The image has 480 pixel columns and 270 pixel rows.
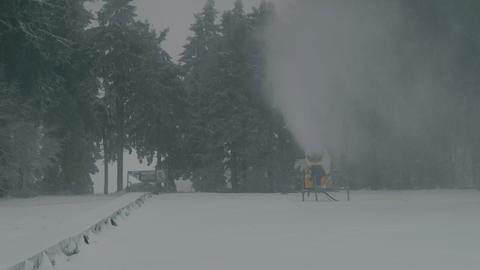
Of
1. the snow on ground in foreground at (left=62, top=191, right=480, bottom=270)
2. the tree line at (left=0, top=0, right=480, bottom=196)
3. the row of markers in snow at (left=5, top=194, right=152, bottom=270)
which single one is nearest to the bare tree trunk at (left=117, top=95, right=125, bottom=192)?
the tree line at (left=0, top=0, right=480, bottom=196)

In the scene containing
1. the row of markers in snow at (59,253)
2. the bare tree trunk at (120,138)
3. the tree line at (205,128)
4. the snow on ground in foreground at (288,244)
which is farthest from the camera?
the bare tree trunk at (120,138)

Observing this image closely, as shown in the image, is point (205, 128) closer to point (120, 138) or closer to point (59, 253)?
point (120, 138)

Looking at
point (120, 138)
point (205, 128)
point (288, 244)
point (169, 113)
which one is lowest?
point (288, 244)

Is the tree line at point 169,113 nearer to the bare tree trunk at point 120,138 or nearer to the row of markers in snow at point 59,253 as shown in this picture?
the bare tree trunk at point 120,138

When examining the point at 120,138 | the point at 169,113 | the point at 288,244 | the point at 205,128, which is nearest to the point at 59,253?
the point at 288,244

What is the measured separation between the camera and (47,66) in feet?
59.1

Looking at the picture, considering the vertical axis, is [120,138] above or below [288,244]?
above

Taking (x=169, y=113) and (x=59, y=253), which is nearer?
(x=59, y=253)

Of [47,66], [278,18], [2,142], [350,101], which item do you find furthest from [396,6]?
[2,142]

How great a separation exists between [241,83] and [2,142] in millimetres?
15621

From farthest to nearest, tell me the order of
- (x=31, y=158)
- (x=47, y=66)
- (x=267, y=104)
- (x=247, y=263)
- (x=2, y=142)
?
(x=267, y=104) → (x=31, y=158) → (x=2, y=142) → (x=47, y=66) → (x=247, y=263)

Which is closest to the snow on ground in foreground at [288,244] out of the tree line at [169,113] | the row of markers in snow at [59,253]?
the row of markers in snow at [59,253]

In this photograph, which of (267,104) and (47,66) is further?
(267,104)

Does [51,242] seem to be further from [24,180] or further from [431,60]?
[24,180]
